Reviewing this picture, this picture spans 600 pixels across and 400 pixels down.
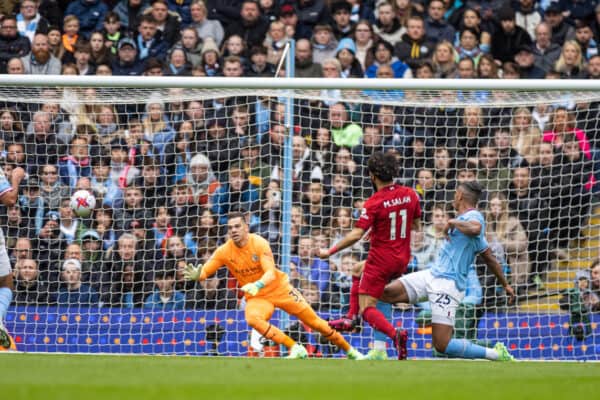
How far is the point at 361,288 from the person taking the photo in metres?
9.27

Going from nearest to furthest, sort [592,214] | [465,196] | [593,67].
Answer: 1. [465,196]
2. [592,214]
3. [593,67]

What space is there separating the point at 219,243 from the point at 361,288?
100 inches

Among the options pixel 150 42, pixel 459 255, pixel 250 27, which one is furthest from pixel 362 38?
pixel 459 255

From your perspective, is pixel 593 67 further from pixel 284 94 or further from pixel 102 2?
pixel 102 2

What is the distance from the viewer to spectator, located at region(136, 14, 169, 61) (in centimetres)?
1322

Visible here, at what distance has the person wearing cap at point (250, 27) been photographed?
1323cm

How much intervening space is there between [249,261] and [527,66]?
479 cm

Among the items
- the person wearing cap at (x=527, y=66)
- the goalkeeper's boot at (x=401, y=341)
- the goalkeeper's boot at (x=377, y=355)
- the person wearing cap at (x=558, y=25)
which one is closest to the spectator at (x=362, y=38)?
the person wearing cap at (x=527, y=66)

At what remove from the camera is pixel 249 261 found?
10.2 meters

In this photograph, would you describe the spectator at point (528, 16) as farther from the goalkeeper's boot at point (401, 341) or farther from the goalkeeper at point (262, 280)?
the goalkeeper's boot at point (401, 341)

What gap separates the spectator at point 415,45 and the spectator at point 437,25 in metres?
0.16

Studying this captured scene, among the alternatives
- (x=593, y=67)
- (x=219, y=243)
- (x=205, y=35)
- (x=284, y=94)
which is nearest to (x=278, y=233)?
(x=219, y=243)

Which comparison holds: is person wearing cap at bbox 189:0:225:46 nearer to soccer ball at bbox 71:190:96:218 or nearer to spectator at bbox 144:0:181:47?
spectator at bbox 144:0:181:47

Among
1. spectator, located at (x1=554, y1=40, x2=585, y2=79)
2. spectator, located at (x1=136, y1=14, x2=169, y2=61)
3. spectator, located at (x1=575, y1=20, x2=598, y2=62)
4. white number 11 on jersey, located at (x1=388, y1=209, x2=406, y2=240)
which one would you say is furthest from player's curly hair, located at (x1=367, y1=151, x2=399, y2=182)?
spectator, located at (x1=136, y1=14, x2=169, y2=61)
